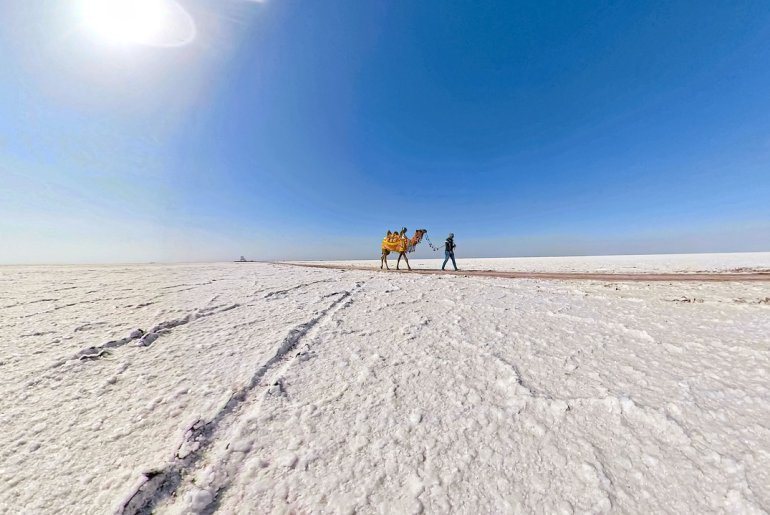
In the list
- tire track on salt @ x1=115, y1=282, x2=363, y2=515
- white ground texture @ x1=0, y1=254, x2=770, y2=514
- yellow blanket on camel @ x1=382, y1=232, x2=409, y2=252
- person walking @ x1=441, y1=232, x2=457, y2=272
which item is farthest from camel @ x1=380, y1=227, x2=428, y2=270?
tire track on salt @ x1=115, y1=282, x2=363, y2=515

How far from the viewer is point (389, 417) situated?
1.62 m

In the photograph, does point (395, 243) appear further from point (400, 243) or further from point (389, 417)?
point (389, 417)

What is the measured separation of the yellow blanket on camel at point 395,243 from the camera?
14.2m

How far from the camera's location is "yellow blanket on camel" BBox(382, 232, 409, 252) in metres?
14.2

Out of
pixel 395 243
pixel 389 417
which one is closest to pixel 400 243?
pixel 395 243

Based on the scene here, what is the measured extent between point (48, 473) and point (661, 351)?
409cm

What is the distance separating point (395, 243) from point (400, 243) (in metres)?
0.35

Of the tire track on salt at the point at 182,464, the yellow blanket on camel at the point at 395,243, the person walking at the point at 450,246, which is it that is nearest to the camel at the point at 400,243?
the yellow blanket on camel at the point at 395,243

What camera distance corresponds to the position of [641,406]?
1.63 meters

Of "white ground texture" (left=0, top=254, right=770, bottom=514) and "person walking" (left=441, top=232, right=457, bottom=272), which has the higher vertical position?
"person walking" (left=441, top=232, right=457, bottom=272)

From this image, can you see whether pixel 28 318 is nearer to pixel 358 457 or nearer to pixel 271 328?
pixel 271 328

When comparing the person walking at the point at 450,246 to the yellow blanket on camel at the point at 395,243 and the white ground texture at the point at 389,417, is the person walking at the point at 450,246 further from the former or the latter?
the white ground texture at the point at 389,417

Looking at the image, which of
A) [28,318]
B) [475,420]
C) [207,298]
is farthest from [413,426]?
[28,318]

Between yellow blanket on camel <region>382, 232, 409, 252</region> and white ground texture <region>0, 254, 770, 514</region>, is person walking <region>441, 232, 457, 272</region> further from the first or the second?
white ground texture <region>0, 254, 770, 514</region>
